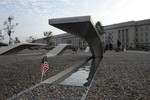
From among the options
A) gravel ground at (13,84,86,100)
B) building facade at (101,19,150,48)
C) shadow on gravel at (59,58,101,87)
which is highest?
building facade at (101,19,150,48)

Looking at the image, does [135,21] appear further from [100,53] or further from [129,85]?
[129,85]

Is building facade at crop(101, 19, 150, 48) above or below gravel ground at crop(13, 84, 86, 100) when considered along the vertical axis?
above

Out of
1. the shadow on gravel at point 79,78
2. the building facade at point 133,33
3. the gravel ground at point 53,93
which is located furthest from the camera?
the building facade at point 133,33

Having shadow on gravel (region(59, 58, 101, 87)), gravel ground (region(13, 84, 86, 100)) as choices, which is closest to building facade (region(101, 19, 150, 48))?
shadow on gravel (region(59, 58, 101, 87))

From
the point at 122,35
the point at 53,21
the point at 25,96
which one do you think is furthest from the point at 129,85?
the point at 122,35

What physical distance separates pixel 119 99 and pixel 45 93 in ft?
6.01

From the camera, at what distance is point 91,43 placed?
17.6 meters

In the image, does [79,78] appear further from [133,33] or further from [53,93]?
[133,33]

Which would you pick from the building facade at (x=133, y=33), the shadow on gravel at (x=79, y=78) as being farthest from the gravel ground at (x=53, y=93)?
the building facade at (x=133, y=33)

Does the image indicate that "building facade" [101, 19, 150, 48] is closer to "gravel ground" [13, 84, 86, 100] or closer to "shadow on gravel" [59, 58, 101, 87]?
"shadow on gravel" [59, 58, 101, 87]

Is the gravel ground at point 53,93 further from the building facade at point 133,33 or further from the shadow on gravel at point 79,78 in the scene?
the building facade at point 133,33

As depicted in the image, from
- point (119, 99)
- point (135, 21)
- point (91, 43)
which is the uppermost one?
point (135, 21)

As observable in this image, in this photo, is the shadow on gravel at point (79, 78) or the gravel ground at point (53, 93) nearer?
the gravel ground at point (53, 93)

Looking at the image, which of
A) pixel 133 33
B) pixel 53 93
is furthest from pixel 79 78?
pixel 133 33
